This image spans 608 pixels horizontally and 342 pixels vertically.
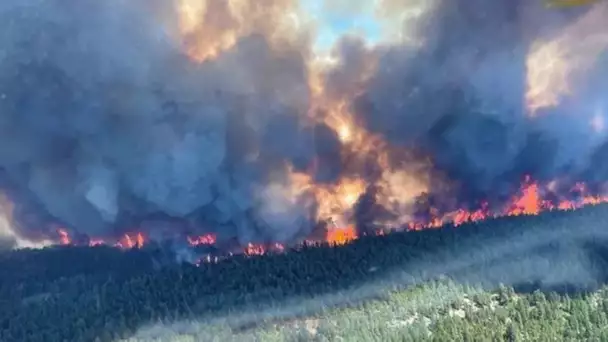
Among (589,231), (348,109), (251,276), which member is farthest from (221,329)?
(589,231)

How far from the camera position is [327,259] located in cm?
1414

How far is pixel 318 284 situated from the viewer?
45.3ft

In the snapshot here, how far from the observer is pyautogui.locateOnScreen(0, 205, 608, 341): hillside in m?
12.9

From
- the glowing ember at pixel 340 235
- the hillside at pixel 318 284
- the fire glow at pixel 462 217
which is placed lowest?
the hillside at pixel 318 284

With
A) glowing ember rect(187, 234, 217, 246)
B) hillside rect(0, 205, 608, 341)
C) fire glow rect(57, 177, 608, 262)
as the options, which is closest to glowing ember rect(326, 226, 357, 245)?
fire glow rect(57, 177, 608, 262)

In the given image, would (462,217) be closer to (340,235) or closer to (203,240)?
(340,235)

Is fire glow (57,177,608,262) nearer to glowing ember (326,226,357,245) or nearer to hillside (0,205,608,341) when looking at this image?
glowing ember (326,226,357,245)

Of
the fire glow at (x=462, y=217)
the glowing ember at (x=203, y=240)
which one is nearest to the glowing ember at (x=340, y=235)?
the fire glow at (x=462, y=217)

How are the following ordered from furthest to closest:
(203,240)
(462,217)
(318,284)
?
(462,217)
(203,240)
(318,284)

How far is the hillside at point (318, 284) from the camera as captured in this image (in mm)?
12945

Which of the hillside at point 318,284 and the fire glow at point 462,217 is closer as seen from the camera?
the hillside at point 318,284

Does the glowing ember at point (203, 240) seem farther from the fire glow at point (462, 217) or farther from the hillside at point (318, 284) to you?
the hillside at point (318, 284)

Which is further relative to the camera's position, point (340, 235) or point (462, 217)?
point (462, 217)

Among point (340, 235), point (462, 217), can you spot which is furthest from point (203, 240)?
point (462, 217)
